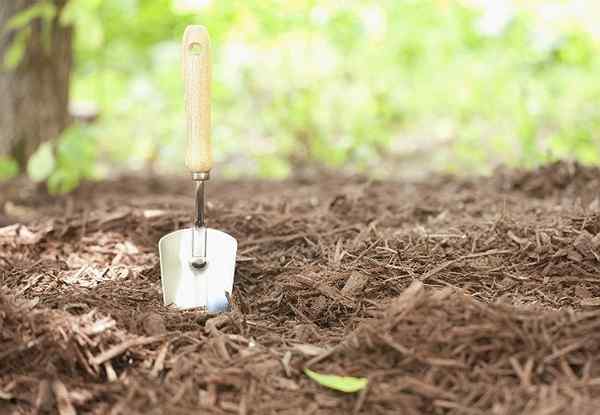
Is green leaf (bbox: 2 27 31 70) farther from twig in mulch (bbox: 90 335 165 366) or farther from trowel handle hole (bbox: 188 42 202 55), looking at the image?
Answer: twig in mulch (bbox: 90 335 165 366)

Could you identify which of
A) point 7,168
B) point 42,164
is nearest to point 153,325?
point 42,164

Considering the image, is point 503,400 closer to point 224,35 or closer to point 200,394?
point 200,394

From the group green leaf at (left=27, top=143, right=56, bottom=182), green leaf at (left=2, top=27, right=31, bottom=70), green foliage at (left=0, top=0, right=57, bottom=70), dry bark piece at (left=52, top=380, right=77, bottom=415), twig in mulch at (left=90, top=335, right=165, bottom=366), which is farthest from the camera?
green leaf at (left=2, top=27, right=31, bottom=70)

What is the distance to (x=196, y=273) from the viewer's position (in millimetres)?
2205

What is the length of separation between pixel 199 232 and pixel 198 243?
4 cm

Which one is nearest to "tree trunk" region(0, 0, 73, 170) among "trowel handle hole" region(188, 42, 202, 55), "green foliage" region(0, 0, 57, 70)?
"green foliage" region(0, 0, 57, 70)

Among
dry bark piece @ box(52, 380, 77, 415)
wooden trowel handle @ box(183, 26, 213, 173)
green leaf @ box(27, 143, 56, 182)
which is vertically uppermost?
wooden trowel handle @ box(183, 26, 213, 173)

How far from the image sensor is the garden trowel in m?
2.09

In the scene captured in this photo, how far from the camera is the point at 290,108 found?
5.12 m

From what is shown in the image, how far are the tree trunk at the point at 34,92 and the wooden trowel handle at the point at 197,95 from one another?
2303 millimetres

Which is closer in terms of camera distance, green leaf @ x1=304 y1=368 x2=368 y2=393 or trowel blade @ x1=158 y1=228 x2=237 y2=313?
green leaf @ x1=304 y1=368 x2=368 y2=393

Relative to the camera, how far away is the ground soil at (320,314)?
1.58 meters

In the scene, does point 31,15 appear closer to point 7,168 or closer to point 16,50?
point 16,50

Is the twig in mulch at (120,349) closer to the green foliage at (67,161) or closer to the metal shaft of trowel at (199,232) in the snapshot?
the metal shaft of trowel at (199,232)
